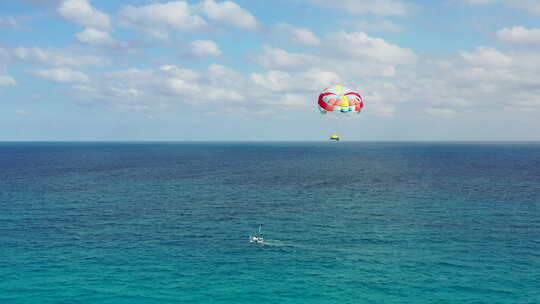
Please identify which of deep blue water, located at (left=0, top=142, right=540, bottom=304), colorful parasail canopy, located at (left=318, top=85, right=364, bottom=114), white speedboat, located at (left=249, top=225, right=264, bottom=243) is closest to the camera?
deep blue water, located at (left=0, top=142, right=540, bottom=304)

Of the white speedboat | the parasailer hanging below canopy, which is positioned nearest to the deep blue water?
the white speedboat

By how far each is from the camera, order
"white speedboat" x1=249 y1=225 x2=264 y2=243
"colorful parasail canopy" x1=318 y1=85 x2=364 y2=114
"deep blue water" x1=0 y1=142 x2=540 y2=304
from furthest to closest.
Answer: "colorful parasail canopy" x1=318 y1=85 x2=364 y2=114, "white speedboat" x1=249 y1=225 x2=264 y2=243, "deep blue water" x1=0 y1=142 x2=540 y2=304

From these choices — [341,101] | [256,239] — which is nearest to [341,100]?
[341,101]

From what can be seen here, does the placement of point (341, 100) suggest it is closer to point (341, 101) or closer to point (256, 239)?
point (341, 101)

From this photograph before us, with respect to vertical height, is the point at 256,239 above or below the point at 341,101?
below

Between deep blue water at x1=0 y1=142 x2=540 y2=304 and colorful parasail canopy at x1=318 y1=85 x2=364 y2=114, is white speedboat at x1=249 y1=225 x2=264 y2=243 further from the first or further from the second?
colorful parasail canopy at x1=318 y1=85 x2=364 y2=114

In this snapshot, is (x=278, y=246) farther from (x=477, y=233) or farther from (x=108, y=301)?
(x=477, y=233)

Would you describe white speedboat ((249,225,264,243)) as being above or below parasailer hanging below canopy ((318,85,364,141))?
below

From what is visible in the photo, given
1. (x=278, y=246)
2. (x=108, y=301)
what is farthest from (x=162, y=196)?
(x=108, y=301)

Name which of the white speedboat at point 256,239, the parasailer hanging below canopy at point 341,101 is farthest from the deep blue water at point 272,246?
the parasailer hanging below canopy at point 341,101
